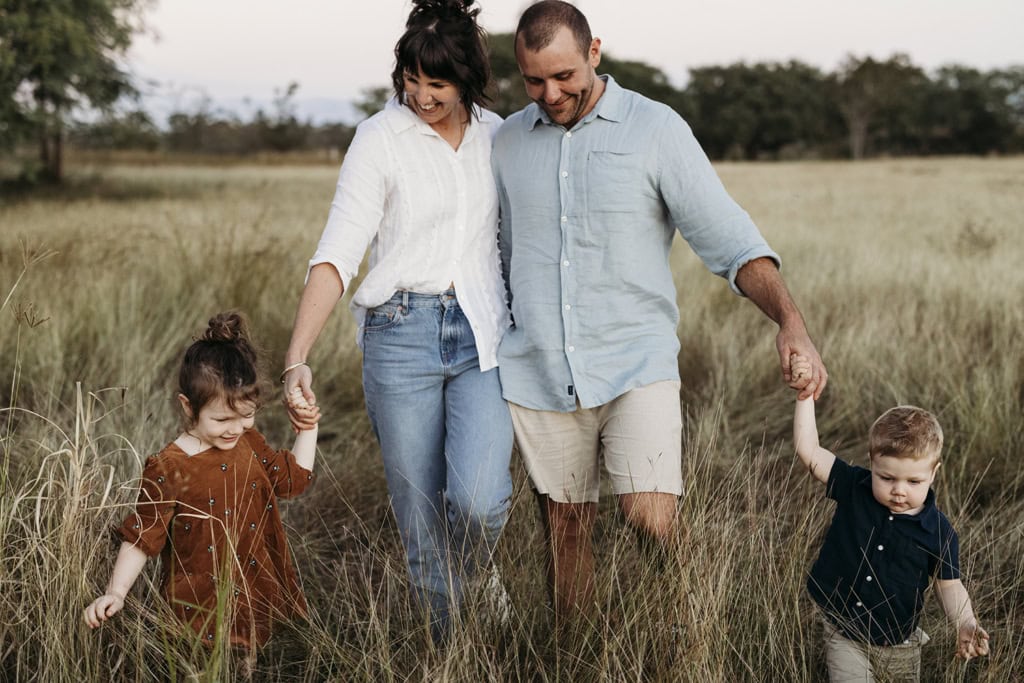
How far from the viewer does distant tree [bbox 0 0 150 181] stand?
46.5ft

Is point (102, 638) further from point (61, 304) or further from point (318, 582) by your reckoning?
point (61, 304)

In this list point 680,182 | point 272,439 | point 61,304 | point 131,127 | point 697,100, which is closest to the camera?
point 680,182

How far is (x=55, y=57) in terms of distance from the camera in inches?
608

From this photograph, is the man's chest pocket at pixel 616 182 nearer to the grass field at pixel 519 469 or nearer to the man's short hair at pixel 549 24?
the man's short hair at pixel 549 24

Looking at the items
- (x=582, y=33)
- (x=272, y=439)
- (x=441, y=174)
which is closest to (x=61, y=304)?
(x=272, y=439)

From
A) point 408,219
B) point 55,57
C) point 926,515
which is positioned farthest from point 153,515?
point 55,57

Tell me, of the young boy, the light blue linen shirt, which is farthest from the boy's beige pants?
the light blue linen shirt

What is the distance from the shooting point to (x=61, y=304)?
5629 mm

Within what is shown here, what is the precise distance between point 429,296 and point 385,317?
0.15 metres

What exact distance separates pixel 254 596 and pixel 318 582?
64 cm

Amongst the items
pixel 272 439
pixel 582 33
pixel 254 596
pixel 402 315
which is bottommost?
pixel 272 439

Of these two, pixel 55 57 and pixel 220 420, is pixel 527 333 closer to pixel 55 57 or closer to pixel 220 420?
pixel 220 420

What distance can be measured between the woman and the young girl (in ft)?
1.11

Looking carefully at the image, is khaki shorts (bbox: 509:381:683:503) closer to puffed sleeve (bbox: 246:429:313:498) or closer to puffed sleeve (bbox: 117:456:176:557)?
→ puffed sleeve (bbox: 246:429:313:498)
